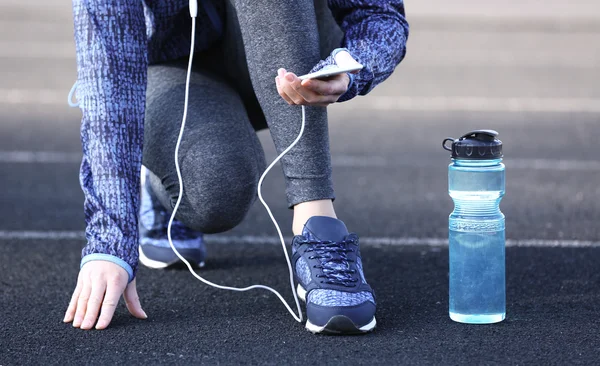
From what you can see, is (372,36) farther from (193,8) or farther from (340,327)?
(340,327)

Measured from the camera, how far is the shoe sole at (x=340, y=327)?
2352 millimetres

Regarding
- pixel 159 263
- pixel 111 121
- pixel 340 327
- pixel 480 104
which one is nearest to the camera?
pixel 340 327

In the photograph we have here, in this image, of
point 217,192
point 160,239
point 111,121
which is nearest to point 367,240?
point 160,239

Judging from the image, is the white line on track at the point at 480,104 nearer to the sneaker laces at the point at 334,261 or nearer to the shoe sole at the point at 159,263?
the shoe sole at the point at 159,263

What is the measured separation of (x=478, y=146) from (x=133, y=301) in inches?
39.3

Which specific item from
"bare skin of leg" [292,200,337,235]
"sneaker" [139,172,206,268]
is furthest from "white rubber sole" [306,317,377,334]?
"sneaker" [139,172,206,268]

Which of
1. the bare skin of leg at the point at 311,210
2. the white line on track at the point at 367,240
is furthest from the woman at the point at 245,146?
the white line on track at the point at 367,240

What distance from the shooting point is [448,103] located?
8.07m

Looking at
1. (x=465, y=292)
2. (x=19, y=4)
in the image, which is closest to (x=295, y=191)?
(x=465, y=292)

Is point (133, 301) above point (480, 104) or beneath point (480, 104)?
above

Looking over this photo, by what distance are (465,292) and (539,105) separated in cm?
571

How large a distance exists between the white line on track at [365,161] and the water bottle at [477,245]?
116 inches

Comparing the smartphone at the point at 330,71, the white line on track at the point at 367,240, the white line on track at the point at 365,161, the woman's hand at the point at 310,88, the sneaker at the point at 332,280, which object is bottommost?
the white line on track at the point at 365,161

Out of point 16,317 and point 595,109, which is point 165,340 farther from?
point 595,109
